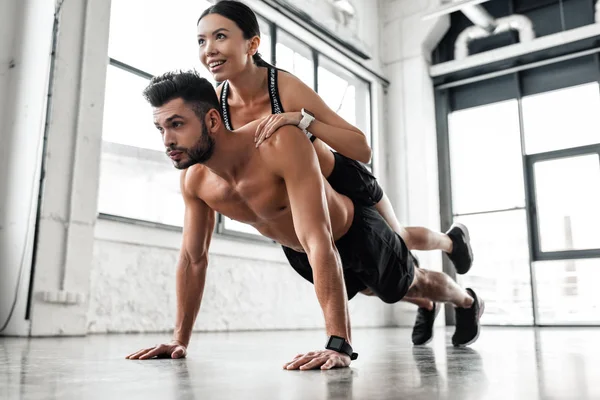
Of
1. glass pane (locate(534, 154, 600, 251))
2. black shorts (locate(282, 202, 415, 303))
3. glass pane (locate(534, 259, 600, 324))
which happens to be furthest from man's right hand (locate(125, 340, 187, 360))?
glass pane (locate(534, 154, 600, 251))

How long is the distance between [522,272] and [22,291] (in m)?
4.98

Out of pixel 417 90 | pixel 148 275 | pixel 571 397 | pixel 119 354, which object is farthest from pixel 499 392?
pixel 417 90

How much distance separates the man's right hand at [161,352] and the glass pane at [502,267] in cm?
493

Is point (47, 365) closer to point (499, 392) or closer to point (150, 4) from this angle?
point (499, 392)

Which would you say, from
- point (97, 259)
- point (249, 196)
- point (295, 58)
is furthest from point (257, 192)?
point (295, 58)

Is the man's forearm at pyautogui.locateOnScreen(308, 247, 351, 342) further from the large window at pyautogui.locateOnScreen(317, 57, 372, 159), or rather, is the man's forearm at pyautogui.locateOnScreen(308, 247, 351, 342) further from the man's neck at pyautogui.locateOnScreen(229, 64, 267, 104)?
the large window at pyautogui.locateOnScreen(317, 57, 372, 159)

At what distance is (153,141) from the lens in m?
4.29

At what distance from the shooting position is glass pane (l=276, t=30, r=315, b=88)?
5.77m

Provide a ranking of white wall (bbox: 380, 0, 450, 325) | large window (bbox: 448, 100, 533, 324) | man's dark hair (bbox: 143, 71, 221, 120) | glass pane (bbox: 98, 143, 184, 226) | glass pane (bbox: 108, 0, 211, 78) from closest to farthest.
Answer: man's dark hair (bbox: 143, 71, 221, 120), glass pane (bbox: 98, 143, 184, 226), glass pane (bbox: 108, 0, 211, 78), large window (bbox: 448, 100, 533, 324), white wall (bbox: 380, 0, 450, 325)

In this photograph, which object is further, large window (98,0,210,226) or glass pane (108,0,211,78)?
glass pane (108,0,211,78)

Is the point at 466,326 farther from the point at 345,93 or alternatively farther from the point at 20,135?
the point at 345,93

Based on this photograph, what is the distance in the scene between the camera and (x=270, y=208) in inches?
70.9

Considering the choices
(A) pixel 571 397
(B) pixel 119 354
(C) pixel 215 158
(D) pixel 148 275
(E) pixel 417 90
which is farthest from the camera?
(E) pixel 417 90

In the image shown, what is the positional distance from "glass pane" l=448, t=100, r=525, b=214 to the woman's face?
5.06m
